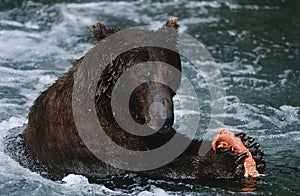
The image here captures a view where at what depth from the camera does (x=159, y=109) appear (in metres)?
4.98

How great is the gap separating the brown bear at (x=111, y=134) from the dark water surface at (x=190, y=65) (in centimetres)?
12

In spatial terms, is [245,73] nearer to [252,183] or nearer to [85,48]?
[85,48]

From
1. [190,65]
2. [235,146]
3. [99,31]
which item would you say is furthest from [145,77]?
[190,65]

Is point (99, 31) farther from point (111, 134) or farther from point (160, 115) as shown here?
point (160, 115)

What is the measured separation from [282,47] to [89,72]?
614 centimetres

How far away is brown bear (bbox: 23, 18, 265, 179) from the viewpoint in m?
5.21

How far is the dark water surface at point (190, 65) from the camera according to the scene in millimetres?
5465

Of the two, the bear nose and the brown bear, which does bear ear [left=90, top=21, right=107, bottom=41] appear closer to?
the brown bear

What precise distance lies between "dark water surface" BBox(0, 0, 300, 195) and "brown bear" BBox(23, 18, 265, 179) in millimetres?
118

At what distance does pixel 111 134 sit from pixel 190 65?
495cm

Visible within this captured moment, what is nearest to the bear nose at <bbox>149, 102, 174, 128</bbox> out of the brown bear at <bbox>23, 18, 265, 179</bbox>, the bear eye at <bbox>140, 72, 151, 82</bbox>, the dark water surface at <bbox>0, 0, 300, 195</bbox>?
the brown bear at <bbox>23, 18, 265, 179</bbox>

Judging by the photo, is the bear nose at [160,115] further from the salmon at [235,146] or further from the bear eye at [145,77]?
the salmon at [235,146]

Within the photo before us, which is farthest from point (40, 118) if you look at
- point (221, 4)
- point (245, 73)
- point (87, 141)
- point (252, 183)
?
point (221, 4)

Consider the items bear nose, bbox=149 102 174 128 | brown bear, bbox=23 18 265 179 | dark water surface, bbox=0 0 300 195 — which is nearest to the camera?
bear nose, bbox=149 102 174 128
